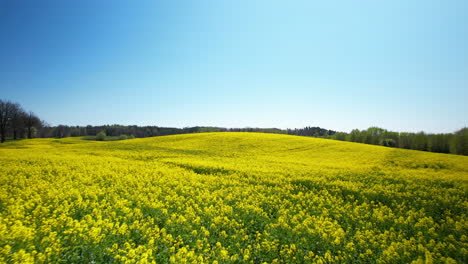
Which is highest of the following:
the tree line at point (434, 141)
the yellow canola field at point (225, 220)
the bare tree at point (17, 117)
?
the bare tree at point (17, 117)

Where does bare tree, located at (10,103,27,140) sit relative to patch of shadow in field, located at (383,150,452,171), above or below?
above

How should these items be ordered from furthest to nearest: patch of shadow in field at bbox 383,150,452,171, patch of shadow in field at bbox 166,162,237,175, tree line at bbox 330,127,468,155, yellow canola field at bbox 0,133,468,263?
tree line at bbox 330,127,468,155 < patch of shadow in field at bbox 383,150,452,171 < patch of shadow in field at bbox 166,162,237,175 < yellow canola field at bbox 0,133,468,263

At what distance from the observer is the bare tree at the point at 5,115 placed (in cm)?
4979

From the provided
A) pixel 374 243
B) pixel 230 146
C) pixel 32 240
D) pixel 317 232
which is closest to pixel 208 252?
pixel 317 232

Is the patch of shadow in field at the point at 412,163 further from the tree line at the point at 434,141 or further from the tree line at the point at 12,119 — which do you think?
the tree line at the point at 12,119

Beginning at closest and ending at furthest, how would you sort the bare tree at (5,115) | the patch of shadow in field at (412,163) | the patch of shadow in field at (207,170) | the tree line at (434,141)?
the patch of shadow in field at (207,170), the patch of shadow in field at (412,163), the tree line at (434,141), the bare tree at (5,115)

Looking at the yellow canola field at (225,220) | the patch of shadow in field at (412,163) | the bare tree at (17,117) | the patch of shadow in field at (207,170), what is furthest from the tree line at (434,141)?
the bare tree at (17,117)

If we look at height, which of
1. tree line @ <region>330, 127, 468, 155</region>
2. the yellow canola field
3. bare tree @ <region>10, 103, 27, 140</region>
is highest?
bare tree @ <region>10, 103, 27, 140</region>

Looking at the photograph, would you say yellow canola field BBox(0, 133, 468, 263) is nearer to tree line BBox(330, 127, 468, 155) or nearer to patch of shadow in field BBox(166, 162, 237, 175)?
patch of shadow in field BBox(166, 162, 237, 175)

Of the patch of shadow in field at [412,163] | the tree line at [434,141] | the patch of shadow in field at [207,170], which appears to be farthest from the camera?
the tree line at [434,141]

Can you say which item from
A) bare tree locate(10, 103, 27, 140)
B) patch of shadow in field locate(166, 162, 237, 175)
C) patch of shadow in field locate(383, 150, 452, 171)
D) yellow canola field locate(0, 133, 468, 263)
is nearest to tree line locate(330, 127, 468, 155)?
patch of shadow in field locate(383, 150, 452, 171)

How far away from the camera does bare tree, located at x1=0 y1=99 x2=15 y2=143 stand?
49.8m

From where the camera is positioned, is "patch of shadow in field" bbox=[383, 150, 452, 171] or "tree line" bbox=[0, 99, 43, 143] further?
"tree line" bbox=[0, 99, 43, 143]

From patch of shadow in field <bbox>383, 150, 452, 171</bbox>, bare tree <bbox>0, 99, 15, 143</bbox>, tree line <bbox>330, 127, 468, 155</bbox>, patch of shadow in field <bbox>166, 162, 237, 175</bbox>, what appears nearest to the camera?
patch of shadow in field <bbox>166, 162, 237, 175</bbox>
